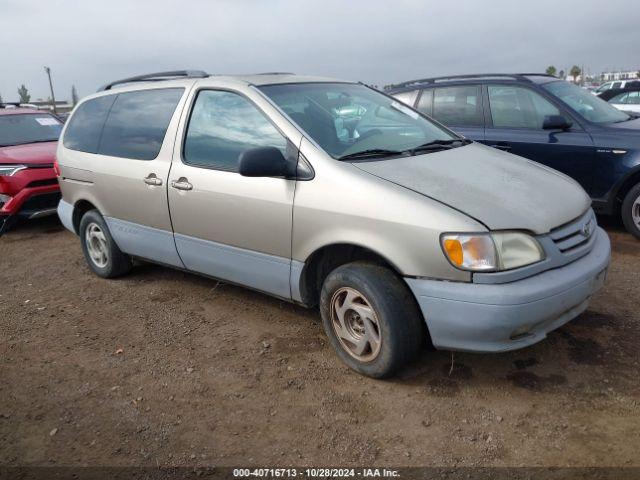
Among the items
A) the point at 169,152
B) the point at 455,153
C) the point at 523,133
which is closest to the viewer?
the point at 455,153

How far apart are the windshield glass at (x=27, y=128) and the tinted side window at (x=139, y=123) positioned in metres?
3.82

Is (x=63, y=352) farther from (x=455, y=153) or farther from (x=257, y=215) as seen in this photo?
(x=455, y=153)

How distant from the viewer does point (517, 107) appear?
605 cm

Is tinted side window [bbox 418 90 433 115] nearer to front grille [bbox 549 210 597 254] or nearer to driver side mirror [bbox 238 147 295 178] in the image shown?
front grille [bbox 549 210 597 254]

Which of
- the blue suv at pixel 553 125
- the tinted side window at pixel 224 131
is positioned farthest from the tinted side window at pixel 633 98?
the tinted side window at pixel 224 131

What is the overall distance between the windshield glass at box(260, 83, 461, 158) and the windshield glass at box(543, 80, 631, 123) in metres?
→ 2.46

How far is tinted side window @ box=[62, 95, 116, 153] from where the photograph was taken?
16.1 ft

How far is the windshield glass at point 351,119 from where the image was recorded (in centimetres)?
344

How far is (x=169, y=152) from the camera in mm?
4047

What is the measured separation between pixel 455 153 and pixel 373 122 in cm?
58

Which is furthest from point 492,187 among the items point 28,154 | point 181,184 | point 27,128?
point 27,128

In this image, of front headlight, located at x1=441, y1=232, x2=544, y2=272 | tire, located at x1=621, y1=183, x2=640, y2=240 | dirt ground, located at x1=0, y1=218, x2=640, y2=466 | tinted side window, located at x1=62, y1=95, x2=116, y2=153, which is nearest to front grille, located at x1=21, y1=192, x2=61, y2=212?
tinted side window, located at x1=62, y1=95, x2=116, y2=153

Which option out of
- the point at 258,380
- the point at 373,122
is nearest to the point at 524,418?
the point at 258,380

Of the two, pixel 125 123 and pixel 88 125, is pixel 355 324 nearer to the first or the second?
pixel 125 123
